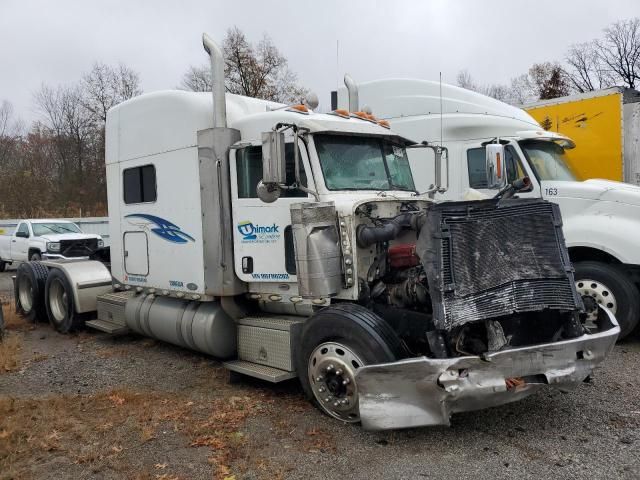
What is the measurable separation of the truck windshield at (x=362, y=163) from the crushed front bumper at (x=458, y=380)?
2027 millimetres

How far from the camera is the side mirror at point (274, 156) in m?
4.82

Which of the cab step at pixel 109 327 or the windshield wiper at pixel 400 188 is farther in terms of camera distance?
the cab step at pixel 109 327

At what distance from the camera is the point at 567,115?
1056cm

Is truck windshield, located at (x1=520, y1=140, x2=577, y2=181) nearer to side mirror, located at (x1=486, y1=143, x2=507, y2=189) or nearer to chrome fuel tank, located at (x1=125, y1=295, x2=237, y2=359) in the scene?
side mirror, located at (x1=486, y1=143, x2=507, y2=189)

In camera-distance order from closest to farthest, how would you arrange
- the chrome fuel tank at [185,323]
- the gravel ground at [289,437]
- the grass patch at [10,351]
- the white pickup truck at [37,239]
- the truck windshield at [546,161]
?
1. the gravel ground at [289,437]
2. the chrome fuel tank at [185,323]
3. the grass patch at [10,351]
4. the truck windshield at [546,161]
5. the white pickup truck at [37,239]

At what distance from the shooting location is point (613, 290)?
702cm

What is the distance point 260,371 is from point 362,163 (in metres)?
2.31

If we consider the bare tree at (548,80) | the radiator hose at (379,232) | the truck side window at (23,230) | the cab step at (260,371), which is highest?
the bare tree at (548,80)

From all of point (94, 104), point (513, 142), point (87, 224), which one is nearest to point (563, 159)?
point (513, 142)

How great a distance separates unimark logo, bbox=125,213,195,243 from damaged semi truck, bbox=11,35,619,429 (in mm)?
26

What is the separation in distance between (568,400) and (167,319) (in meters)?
4.56

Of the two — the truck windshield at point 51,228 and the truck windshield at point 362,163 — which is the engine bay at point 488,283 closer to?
the truck windshield at point 362,163

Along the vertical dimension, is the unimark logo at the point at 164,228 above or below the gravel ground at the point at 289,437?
above

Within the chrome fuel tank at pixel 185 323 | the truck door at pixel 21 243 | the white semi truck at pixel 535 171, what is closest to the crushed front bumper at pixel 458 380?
the white semi truck at pixel 535 171
